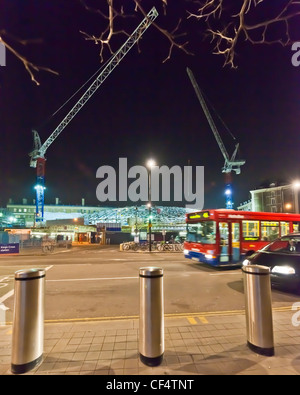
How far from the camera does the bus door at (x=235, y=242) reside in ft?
36.7

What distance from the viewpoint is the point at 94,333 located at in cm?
414

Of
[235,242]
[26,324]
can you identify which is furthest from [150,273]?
[235,242]

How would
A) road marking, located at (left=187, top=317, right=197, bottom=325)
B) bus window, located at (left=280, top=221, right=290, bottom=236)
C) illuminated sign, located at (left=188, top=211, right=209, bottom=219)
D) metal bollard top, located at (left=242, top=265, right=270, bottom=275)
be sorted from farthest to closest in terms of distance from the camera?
1. bus window, located at (left=280, top=221, right=290, bottom=236)
2. illuminated sign, located at (left=188, top=211, right=209, bottom=219)
3. road marking, located at (left=187, top=317, right=197, bottom=325)
4. metal bollard top, located at (left=242, top=265, right=270, bottom=275)

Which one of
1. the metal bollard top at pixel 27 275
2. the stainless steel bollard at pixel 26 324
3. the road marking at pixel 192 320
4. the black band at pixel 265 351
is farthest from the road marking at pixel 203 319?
the metal bollard top at pixel 27 275

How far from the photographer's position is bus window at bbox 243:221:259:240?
1168 centimetres

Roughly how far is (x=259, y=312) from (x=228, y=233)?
26.1 feet

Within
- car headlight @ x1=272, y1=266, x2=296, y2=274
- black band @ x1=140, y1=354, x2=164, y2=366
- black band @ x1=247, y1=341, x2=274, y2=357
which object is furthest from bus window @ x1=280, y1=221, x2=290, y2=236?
black band @ x1=140, y1=354, x2=164, y2=366

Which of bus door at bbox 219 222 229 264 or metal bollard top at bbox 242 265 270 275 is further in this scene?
bus door at bbox 219 222 229 264

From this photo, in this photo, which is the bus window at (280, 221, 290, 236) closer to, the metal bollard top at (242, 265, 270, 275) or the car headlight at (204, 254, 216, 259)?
the car headlight at (204, 254, 216, 259)

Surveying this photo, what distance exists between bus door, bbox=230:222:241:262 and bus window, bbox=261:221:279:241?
5.62 ft

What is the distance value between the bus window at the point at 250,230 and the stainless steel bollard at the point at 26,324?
34.4 ft

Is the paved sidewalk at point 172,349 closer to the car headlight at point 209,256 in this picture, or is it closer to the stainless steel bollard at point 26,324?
the stainless steel bollard at point 26,324
